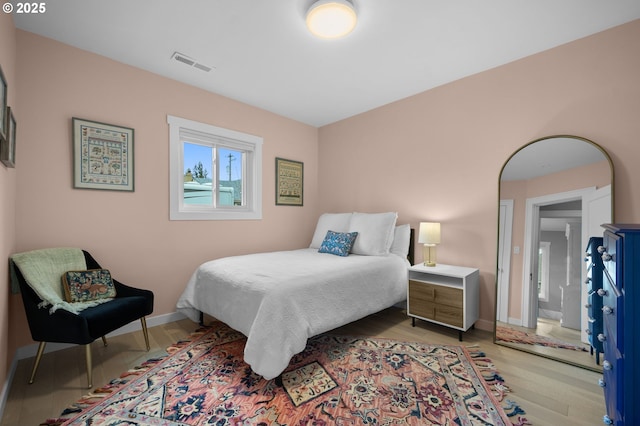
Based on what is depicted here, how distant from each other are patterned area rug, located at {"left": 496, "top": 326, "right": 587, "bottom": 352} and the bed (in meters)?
0.93

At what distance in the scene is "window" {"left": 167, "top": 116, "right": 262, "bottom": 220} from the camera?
3066 millimetres

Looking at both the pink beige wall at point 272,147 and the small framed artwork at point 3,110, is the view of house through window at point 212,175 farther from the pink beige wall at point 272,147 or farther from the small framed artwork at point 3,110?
the small framed artwork at point 3,110

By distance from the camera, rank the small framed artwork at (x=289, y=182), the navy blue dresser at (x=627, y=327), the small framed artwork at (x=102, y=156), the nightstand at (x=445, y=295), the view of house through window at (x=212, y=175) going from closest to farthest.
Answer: the navy blue dresser at (x=627, y=327) → the small framed artwork at (x=102, y=156) → the nightstand at (x=445, y=295) → the view of house through window at (x=212, y=175) → the small framed artwork at (x=289, y=182)

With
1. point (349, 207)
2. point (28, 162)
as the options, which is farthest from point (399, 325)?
point (28, 162)

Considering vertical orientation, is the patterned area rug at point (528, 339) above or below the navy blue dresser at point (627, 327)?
below

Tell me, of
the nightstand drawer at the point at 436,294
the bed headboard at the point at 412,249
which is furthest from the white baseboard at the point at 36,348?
the bed headboard at the point at 412,249

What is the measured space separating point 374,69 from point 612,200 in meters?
2.25

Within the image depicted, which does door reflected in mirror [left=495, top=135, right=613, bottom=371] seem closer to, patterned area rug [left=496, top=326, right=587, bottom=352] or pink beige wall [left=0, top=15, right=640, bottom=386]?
patterned area rug [left=496, top=326, right=587, bottom=352]

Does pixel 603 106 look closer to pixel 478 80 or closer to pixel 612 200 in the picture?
pixel 612 200

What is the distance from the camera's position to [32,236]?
2268 millimetres

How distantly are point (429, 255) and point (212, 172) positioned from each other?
2.78 metres

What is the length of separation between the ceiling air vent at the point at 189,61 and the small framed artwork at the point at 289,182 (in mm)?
1491

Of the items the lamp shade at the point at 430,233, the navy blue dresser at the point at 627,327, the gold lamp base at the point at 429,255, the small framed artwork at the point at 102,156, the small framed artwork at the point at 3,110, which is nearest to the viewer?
the navy blue dresser at the point at 627,327

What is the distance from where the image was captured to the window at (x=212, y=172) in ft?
10.1
